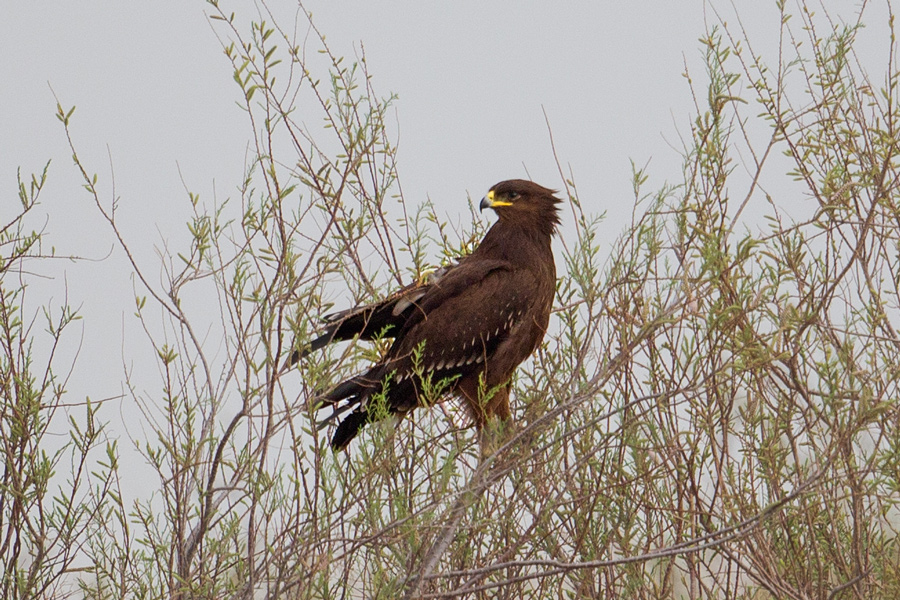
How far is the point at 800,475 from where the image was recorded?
2.80 metres

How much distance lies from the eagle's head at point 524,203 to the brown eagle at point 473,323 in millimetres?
42

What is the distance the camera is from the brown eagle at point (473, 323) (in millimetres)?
3732

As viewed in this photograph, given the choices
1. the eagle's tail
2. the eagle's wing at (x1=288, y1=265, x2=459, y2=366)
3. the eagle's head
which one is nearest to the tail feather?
the eagle's tail

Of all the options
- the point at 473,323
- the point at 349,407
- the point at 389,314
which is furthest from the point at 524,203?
the point at 349,407

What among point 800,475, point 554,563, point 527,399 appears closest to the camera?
point 554,563

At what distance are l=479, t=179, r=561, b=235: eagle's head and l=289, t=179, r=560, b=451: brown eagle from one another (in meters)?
0.04

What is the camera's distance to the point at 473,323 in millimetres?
3797

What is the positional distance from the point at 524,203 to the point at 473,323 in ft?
1.90

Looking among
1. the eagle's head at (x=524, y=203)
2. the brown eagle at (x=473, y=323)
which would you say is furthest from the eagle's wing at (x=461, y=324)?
the eagle's head at (x=524, y=203)

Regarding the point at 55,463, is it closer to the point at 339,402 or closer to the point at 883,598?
the point at 339,402

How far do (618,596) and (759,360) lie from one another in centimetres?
122

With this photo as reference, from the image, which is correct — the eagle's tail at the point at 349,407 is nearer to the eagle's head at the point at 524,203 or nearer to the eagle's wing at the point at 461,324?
the eagle's wing at the point at 461,324

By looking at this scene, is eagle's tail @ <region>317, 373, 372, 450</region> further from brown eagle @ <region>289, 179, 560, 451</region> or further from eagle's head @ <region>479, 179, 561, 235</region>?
eagle's head @ <region>479, 179, 561, 235</region>

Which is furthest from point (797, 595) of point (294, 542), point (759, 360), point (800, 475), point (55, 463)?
point (55, 463)
